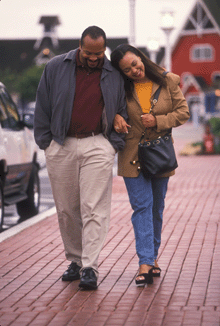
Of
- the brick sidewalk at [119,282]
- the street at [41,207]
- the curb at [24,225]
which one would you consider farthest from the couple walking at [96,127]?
the street at [41,207]

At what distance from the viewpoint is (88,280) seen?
5289 mm

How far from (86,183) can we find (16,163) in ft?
13.1

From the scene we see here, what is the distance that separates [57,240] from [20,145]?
225 cm

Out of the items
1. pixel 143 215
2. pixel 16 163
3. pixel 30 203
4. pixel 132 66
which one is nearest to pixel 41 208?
pixel 30 203

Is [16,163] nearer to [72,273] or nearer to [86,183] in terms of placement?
[72,273]

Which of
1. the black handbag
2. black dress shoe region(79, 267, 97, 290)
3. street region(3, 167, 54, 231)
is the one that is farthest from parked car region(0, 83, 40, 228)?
the black handbag

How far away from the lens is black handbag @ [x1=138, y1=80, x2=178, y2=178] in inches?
213

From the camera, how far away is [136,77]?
533 cm

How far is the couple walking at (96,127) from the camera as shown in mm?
5270

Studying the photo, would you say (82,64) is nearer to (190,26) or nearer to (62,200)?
(62,200)

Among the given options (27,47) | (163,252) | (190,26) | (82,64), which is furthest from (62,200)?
(27,47)

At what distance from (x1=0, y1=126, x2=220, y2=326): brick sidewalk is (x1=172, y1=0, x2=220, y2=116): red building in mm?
53835

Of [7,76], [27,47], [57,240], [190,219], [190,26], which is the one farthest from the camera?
[27,47]

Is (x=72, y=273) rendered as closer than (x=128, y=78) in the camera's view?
No
